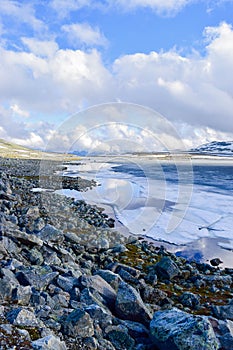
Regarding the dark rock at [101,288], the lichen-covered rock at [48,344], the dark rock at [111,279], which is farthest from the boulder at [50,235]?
the lichen-covered rock at [48,344]

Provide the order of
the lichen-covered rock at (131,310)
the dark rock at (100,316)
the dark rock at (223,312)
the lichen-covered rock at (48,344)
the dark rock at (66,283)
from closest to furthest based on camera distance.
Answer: the lichen-covered rock at (48,344) → the dark rock at (100,316) → the lichen-covered rock at (131,310) → the dark rock at (66,283) → the dark rock at (223,312)

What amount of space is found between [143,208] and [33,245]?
13.5 meters

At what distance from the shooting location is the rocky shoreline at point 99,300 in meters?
4.63

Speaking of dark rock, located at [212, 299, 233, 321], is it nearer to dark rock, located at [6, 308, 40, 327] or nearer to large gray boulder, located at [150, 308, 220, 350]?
large gray boulder, located at [150, 308, 220, 350]

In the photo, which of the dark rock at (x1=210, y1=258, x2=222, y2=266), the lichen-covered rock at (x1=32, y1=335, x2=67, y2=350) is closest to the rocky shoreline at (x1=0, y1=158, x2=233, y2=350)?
the lichen-covered rock at (x1=32, y1=335, x2=67, y2=350)

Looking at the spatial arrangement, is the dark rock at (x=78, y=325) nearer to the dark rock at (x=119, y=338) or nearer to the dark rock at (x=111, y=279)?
the dark rock at (x=119, y=338)

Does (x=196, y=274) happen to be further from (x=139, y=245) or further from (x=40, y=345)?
(x=40, y=345)

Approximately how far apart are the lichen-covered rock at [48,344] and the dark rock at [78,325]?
45 cm

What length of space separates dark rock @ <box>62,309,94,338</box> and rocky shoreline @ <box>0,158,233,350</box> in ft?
0.04

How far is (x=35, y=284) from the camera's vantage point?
579cm

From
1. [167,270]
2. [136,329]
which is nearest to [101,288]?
[136,329]

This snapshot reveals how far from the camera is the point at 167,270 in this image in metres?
9.59

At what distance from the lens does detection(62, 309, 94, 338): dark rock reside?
4684 mm

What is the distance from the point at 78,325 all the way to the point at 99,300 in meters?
1.30
